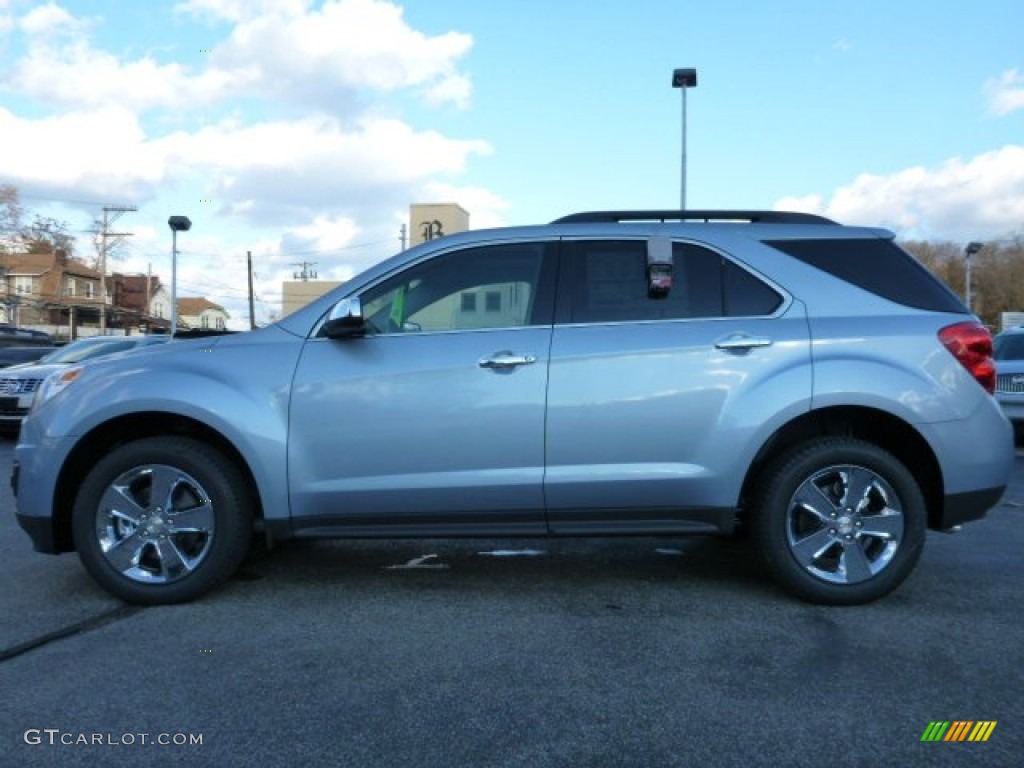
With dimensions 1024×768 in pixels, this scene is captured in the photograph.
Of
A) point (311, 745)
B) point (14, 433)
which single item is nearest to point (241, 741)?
point (311, 745)

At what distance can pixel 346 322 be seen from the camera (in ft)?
13.4

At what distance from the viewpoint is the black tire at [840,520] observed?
13.4ft

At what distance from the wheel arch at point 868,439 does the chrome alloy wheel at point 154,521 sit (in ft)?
8.88

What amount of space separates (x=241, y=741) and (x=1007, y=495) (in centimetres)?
694

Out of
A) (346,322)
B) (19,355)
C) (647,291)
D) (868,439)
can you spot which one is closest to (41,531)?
(346,322)

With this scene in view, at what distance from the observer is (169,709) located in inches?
118

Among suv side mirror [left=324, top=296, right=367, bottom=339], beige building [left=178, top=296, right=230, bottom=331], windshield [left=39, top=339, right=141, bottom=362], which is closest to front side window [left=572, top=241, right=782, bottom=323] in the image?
suv side mirror [left=324, top=296, right=367, bottom=339]

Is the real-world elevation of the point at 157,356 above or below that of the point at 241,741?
above

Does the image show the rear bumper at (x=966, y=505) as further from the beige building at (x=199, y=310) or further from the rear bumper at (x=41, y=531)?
the beige building at (x=199, y=310)

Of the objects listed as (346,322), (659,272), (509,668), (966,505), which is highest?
(659,272)

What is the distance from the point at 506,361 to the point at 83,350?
1119cm

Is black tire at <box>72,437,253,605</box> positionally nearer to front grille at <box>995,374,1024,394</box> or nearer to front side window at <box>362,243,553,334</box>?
front side window at <box>362,243,553,334</box>

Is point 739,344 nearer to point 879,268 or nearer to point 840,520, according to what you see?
point 879,268

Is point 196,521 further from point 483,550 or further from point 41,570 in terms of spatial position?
point 483,550
